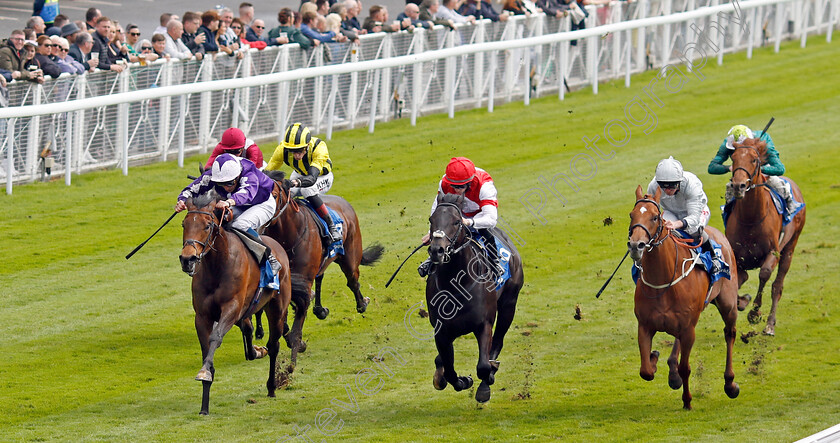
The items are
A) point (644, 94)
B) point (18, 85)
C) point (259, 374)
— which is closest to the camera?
point (259, 374)

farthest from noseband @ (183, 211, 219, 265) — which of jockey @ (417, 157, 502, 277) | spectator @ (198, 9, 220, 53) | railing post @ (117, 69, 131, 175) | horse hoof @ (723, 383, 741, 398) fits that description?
spectator @ (198, 9, 220, 53)

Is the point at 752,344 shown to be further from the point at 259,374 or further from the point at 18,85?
the point at 18,85

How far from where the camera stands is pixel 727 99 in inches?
818

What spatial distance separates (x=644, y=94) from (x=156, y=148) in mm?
8660

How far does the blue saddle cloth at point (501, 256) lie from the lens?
9.11 metres

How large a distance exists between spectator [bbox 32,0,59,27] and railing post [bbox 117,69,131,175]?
204 cm

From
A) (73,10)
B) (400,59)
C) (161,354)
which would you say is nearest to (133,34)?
(400,59)

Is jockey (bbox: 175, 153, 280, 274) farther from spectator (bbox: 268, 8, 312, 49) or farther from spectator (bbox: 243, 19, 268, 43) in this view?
spectator (bbox: 243, 19, 268, 43)

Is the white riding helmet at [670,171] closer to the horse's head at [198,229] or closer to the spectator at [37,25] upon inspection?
the horse's head at [198,229]

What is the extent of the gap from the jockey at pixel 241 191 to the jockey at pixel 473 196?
4.67ft

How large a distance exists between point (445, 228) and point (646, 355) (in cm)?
181

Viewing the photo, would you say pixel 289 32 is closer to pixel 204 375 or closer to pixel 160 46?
pixel 160 46

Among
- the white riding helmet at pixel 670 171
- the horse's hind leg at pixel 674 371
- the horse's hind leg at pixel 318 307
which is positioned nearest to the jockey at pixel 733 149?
the white riding helmet at pixel 670 171

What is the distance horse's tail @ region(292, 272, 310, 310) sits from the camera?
1058 centimetres
